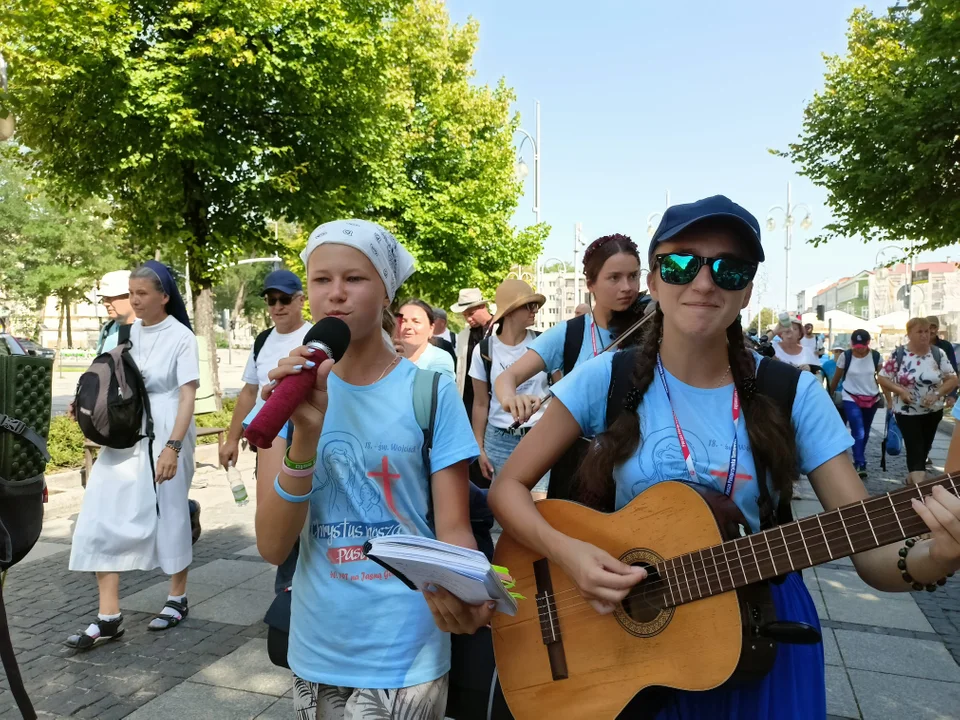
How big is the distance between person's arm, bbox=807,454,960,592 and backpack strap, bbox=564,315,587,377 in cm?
223

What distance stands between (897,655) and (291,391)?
4423 millimetres

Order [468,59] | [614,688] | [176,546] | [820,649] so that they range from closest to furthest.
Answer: [820,649] < [614,688] < [176,546] < [468,59]

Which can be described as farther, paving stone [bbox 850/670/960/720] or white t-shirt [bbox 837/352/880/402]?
white t-shirt [bbox 837/352/880/402]

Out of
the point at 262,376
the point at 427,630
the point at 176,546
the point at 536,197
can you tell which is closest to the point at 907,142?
the point at 262,376

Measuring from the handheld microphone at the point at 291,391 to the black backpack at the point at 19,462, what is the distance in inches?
64.9

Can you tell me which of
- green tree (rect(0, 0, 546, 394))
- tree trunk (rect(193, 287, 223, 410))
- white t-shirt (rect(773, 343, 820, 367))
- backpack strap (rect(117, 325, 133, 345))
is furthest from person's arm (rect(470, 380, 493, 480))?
tree trunk (rect(193, 287, 223, 410))

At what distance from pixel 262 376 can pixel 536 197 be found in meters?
27.0

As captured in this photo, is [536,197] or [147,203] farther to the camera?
[536,197]

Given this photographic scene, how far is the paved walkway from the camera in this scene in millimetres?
3883

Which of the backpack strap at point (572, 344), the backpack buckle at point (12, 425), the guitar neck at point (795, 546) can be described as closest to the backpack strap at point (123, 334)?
the backpack buckle at point (12, 425)

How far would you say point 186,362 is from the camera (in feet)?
16.4

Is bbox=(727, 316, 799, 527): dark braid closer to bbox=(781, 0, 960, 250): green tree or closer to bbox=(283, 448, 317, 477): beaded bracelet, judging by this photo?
bbox=(283, 448, 317, 477): beaded bracelet

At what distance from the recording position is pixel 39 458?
2891 mm

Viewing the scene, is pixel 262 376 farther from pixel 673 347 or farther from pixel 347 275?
pixel 673 347
